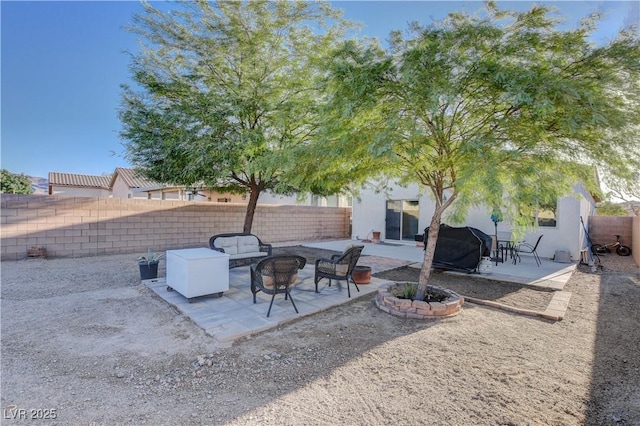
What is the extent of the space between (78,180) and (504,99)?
33.8 m

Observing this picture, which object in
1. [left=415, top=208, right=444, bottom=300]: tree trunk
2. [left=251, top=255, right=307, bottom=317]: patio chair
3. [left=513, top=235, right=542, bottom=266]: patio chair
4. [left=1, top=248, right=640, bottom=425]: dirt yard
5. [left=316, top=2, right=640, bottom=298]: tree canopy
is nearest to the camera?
[left=1, top=248, right=640, bottom=425]: dirt yard

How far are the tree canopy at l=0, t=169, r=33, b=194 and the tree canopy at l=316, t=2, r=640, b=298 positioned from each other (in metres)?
27.7

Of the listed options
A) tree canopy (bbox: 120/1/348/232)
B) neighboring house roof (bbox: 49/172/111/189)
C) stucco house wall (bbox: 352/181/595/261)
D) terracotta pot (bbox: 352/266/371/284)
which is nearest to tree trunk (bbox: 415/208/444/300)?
terracotta pot (bbox: 352/266/371/284)

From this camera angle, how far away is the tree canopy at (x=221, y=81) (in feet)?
24.3

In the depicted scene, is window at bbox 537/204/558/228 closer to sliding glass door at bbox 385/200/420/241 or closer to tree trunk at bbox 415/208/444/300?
sliding glass door at bbox 385/200/420/241

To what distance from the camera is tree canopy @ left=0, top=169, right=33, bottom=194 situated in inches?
818

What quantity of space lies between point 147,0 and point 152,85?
2.17 metres

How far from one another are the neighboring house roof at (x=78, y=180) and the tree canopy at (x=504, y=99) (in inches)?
1177

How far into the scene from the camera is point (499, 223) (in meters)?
10.8

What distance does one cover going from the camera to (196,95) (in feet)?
24.5

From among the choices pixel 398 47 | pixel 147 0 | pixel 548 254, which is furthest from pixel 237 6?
pixel 548 254

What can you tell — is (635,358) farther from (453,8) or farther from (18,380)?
(18,380)

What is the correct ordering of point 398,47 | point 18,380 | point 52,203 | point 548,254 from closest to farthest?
point 18,380 < point 398,47 < point 52,203 < point 548,254

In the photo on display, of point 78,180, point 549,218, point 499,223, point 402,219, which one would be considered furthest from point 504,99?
point 78,180
